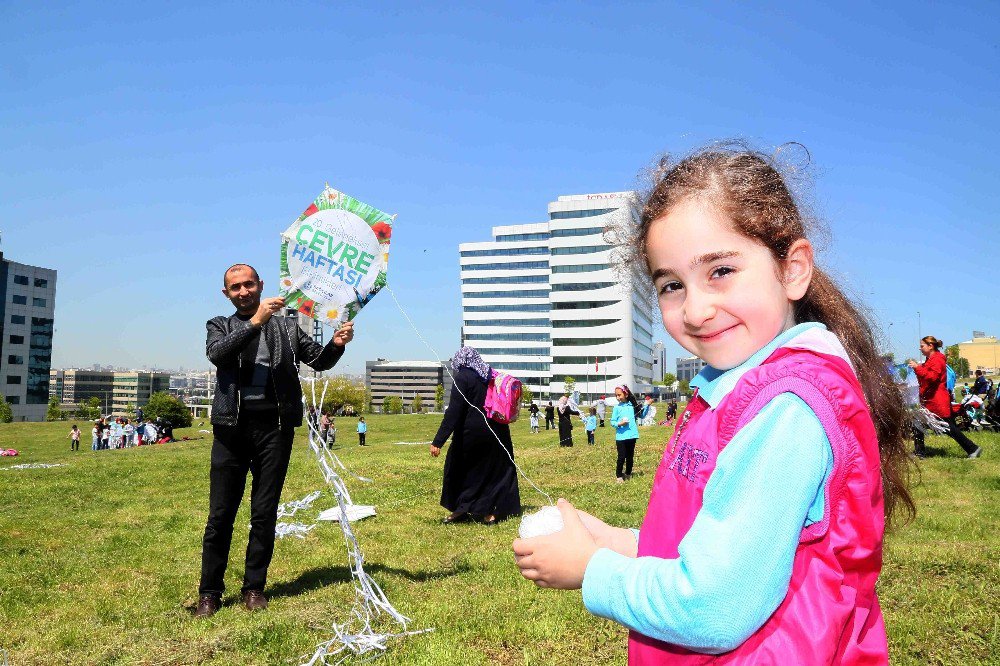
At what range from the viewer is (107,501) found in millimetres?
10625

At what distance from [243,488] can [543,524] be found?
3.97 metres

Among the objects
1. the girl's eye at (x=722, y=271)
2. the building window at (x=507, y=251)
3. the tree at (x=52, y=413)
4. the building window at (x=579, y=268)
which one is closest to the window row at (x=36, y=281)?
the tree at (x=52, y=413)

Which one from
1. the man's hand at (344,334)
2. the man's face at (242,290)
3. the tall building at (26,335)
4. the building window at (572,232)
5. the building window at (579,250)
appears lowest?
the man's hand at (344,334)

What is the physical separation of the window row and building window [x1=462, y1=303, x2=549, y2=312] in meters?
75.8

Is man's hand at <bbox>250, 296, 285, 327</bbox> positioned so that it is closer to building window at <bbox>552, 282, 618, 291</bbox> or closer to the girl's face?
the girl's face

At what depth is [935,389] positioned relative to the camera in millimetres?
11250

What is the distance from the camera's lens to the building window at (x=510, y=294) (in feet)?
441

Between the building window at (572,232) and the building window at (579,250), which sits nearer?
the building window at (579,250)

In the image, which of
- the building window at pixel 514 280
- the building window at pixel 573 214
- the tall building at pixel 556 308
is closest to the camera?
the tall building at pixel 556 308

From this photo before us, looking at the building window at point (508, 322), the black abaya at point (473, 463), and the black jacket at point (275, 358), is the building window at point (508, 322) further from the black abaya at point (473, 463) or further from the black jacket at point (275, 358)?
the black jacket at point (275, 358)

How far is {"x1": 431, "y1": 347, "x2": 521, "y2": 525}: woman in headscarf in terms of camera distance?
8.56 metres

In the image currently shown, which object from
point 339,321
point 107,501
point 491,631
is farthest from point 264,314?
point 107,501

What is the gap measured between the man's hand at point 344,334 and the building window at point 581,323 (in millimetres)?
115239

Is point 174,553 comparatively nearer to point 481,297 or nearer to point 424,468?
point 424,468
